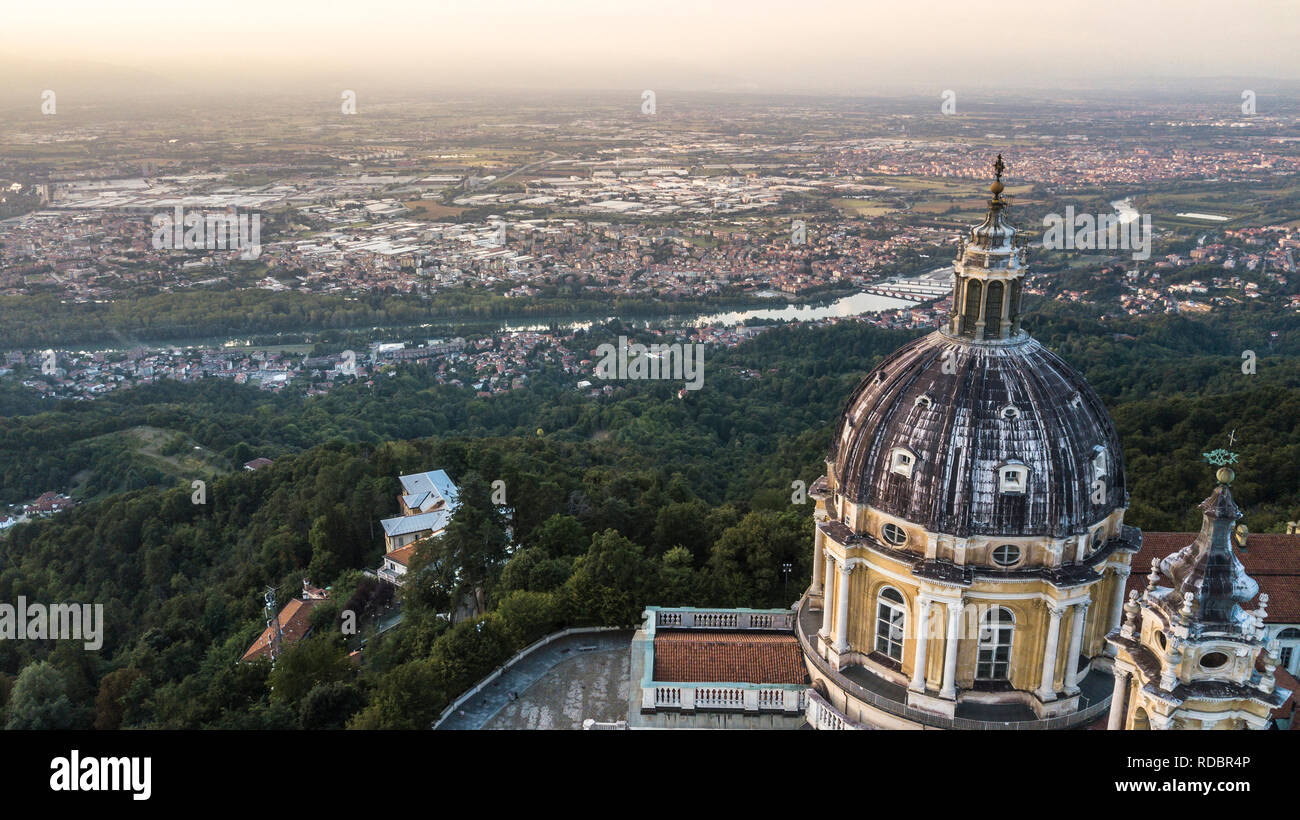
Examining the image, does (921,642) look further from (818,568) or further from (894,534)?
(818,568)

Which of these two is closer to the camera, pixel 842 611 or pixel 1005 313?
pixel 1005 313

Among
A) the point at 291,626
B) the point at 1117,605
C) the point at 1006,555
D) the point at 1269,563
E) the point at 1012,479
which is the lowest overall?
the point at 291,626

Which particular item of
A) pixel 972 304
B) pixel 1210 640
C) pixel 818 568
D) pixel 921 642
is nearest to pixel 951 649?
pixel 921 642

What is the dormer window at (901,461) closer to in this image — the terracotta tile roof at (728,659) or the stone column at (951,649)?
the stone column at (951,649)

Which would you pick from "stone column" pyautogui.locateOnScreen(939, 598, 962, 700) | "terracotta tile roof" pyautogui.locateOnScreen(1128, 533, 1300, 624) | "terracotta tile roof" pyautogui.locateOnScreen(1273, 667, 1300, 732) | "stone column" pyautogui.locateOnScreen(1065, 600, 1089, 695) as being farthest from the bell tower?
"terracotta tile roof" pyautogui.locateOnScreen(1128, 533, 1300, 624)

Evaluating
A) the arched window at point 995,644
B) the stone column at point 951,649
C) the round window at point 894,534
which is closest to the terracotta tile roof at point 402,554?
the round window at point 894,534

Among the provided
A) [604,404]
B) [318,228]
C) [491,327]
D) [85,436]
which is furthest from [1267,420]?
[318,228]

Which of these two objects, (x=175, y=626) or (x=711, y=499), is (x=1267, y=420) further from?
(x=175, y=626)
